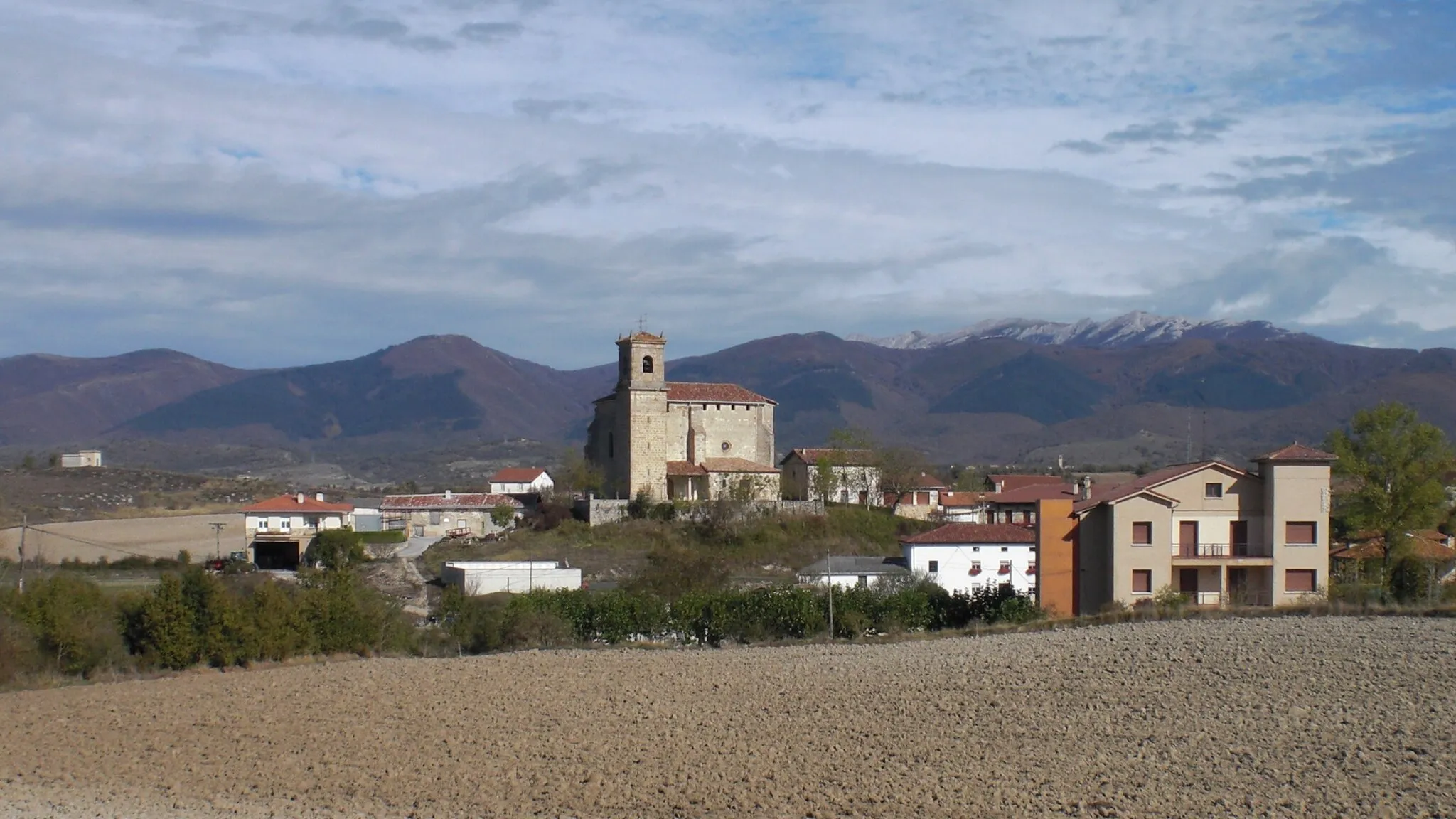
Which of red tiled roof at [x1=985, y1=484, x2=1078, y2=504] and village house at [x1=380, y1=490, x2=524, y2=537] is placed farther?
village house at [x1=380, y1=490, x2=524, y2=537]

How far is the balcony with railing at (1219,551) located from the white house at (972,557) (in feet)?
46.5

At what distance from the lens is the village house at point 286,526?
71.5 m

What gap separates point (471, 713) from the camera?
2814 cm

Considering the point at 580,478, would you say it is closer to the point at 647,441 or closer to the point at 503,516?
the point at 503,516

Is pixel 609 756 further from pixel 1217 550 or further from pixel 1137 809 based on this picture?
pixel 1217 550

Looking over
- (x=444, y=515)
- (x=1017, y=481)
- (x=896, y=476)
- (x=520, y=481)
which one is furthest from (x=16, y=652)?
(x=1017, y=481)

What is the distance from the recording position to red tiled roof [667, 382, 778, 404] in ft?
235

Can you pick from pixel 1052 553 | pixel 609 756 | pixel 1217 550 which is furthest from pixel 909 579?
pixel 609 756

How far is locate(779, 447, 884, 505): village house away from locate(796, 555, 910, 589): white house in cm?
1559

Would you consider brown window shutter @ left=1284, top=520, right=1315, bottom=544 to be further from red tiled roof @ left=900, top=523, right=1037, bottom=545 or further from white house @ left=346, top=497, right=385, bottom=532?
white house @ left=346, top=497, right=385, bottom=532

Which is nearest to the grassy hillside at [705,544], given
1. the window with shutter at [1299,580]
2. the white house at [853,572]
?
the white house at [853,572]

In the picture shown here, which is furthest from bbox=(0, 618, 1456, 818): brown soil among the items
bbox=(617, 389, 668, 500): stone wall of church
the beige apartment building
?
bbox=(617, 389, 668, 500): stone wall of church

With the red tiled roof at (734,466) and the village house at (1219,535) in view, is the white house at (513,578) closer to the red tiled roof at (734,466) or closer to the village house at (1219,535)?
the red tiled roof at (734,466)

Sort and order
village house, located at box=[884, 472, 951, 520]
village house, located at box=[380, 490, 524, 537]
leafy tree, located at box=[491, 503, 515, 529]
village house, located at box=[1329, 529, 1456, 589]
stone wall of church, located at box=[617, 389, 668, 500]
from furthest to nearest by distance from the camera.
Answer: village house, located at box=[884, 472, 951, 520]
village house, located at box=[380, 490, 524, 537]
leafy tree, located at box=[491, 503, 515, 529]
stone wall of church, located at box=[617, 389, 668, 500]
village house, located at box=[1329, 529, 1456, 589]
